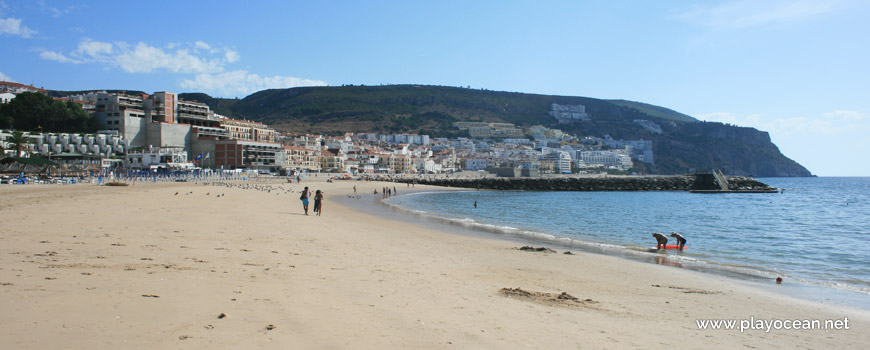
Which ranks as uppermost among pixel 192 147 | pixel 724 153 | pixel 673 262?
pixel 724 153

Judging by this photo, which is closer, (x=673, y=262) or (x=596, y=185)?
(x=673, y=262)

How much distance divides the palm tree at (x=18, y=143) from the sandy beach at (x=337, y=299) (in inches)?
2147

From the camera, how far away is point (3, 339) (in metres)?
3.71

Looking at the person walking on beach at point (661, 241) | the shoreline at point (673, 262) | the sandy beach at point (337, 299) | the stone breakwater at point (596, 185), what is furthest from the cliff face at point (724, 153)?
the sandy beach at point (337, 299)

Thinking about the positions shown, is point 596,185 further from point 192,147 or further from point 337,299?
point 337,299

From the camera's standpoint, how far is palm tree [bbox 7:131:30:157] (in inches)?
2113

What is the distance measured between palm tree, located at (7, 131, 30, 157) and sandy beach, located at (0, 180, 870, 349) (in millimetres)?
54537

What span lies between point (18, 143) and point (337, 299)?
64.9 meters

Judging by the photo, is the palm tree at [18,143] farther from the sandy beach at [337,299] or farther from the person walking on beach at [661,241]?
the person walking on beach at [661,241]

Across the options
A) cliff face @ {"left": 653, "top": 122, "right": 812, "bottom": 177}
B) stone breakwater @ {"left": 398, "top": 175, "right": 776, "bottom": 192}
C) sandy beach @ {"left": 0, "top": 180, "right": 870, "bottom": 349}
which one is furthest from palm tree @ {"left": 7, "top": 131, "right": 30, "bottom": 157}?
cliff face @ {"left": 653, "top": 122, "right": 812, "bottom": 177}

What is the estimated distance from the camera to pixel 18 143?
5375cm

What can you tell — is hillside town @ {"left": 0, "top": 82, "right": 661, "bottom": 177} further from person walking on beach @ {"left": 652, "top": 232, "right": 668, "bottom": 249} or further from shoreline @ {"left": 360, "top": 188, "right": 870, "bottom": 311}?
person walking on beach @ {"left": 652, "top": 232, "right": 668, "bottom": 249}

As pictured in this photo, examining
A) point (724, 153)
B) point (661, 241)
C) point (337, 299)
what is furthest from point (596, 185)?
point (724, 153)

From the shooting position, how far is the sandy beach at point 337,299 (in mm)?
4387
